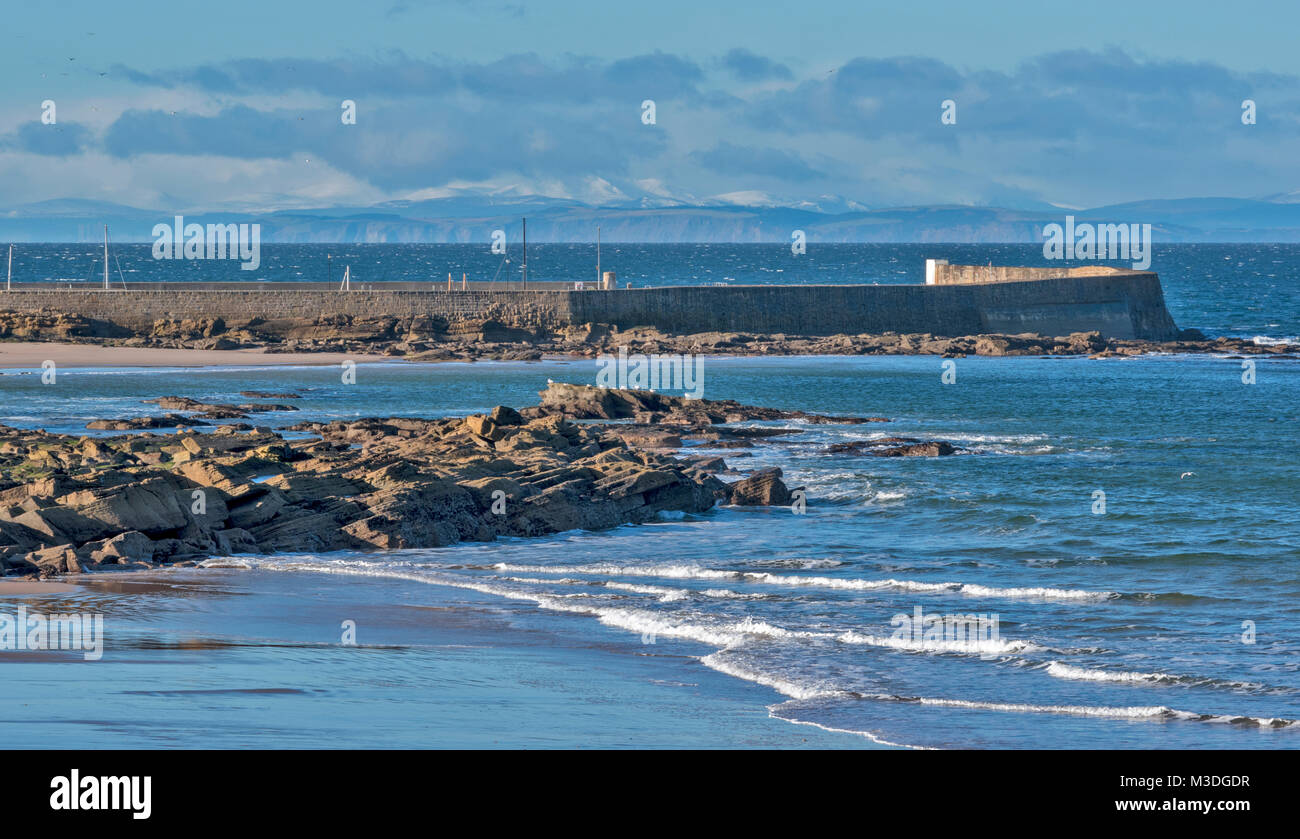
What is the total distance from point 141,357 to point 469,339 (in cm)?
1220

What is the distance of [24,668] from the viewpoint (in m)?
10.2

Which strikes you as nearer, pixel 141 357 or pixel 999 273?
pixel 141 357

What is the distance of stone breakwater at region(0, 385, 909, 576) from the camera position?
16297 millimetres

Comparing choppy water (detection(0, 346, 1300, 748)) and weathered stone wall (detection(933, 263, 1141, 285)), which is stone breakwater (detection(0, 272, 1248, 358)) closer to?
weathered stone wall (detection(933, 263, 1141, 285))

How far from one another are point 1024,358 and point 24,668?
49.2m

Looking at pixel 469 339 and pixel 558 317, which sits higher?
pixel 558 317

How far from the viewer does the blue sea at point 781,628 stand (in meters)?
9.38

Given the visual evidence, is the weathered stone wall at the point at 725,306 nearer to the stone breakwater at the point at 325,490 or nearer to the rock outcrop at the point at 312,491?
the stone breakwater at the point at 325,490

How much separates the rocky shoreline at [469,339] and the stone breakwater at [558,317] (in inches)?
3.0

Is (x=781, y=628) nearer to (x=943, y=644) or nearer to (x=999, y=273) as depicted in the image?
(x=943, y=644)

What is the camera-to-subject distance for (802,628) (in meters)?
13.6

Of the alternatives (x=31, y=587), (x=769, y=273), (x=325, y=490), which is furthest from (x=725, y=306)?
(x=769, y=273)

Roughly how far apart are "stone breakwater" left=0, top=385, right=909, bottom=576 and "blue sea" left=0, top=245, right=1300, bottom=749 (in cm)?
56
